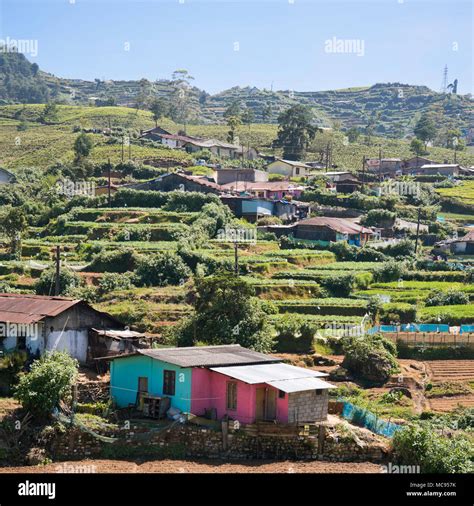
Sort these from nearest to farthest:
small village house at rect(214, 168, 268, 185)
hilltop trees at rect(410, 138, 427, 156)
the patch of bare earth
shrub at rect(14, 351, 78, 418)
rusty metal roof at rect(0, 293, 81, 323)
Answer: shrub at rect(14, 351, 78, 418), rusty metal roof at rect(0, 293, 81, 323), the patch of bare earth, small village house at rect(214, 168, 268, 185), hilltop trees at rect(410, 138, 427, 156)

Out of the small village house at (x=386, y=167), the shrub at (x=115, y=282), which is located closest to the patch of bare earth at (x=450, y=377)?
the shrub at (x=115, y=282)

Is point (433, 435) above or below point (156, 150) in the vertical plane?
below

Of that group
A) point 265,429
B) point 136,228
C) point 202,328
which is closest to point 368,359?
point 202,328

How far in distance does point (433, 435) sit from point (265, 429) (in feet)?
14.5

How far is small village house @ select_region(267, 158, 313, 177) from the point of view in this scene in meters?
79.5

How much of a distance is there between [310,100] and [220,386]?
576 ft

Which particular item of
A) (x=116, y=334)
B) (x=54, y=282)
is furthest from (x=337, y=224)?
(x=116, y=334)

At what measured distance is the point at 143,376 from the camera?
91.1ft

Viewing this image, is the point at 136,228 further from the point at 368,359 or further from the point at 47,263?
the point at 368,359

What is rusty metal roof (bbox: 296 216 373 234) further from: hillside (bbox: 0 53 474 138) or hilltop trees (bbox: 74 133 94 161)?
hillside (bbox: 0 53 474 138)

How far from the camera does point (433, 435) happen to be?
24.7m

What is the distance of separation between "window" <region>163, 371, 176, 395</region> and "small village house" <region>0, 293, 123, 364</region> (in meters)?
3.86

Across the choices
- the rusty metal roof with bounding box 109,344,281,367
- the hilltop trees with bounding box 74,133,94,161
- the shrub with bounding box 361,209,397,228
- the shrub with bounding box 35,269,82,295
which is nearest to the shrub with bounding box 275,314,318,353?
the rusty metal roof with bounding box 109,344,281,367

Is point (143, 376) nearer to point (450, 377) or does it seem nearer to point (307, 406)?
point (307, 406)
